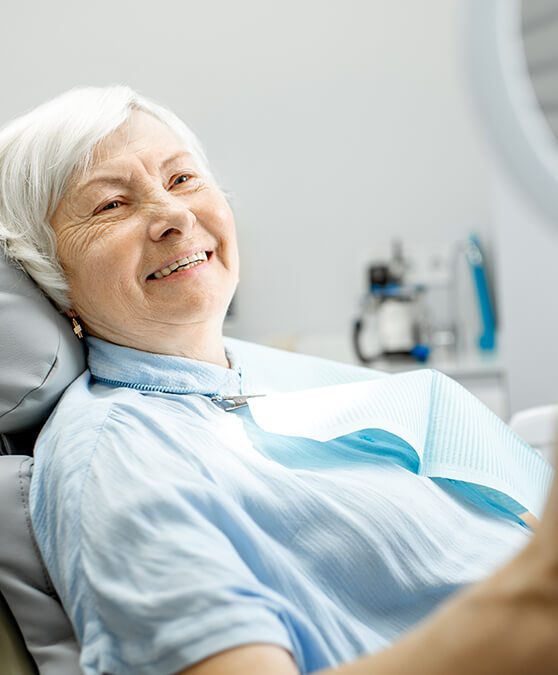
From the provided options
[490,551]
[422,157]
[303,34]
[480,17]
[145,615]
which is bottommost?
[490,551]

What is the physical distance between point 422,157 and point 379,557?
2.85m

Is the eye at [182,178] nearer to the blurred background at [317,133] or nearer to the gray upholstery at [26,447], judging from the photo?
the gray upholstery at [26,447]

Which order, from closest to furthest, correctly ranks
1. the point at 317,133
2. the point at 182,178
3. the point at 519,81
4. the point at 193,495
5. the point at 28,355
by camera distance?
the point at 519,81
the point at 193,495
the point at 28,355
the point at 182,178
the point at 317,133

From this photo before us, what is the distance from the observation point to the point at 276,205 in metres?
3.56

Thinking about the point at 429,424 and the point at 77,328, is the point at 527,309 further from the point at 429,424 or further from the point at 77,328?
the point at 77,328

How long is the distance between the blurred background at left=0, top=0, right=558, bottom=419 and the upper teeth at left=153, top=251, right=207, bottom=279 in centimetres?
214

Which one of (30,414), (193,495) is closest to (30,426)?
(30,414)

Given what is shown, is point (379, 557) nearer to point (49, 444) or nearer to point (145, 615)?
point (145, 615)

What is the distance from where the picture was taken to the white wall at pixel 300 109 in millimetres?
3387

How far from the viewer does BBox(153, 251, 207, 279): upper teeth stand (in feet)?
3.43

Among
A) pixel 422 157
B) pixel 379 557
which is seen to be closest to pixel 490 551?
pixel 379 557

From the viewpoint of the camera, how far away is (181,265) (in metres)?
1.06

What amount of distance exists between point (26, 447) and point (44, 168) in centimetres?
39

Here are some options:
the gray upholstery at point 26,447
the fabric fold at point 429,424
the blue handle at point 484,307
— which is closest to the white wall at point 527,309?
the blue handle at point 484,307
